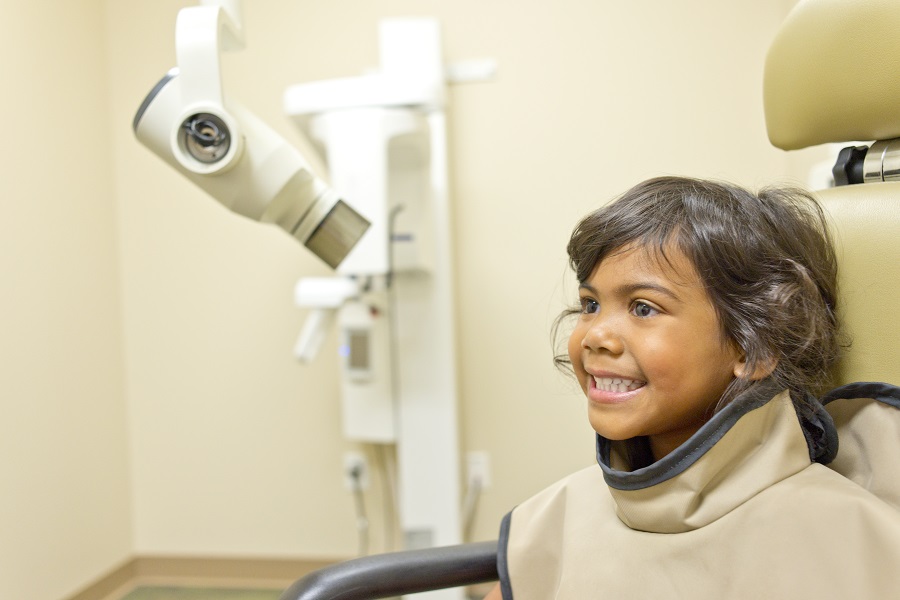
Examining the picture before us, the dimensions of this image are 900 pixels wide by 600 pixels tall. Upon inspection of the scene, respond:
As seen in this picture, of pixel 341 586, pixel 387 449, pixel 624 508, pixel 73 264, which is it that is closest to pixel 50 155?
pixel 73 264

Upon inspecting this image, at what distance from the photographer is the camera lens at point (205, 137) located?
→ 1.26m

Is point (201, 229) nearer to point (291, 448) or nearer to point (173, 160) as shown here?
point (291, 448)

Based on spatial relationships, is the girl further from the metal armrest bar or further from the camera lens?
the camera lens

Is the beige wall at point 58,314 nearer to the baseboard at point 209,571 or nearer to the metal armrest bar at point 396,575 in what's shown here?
the baseboard at point 209,571

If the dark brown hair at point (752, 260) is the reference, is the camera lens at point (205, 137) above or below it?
above

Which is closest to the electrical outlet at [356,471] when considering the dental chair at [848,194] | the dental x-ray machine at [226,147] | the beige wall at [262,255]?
the beige wall at [262,255]

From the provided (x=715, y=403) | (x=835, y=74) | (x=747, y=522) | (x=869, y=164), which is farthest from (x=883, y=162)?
(x=747, y=522)

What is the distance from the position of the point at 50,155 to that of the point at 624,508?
6.66 feet

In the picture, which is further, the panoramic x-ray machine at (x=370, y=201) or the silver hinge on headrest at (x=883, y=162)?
the panoramic x-ray machine at (x=370, y=201)

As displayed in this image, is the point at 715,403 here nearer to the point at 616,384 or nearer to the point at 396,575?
the point at 616,384

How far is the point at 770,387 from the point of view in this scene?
0.79 metres

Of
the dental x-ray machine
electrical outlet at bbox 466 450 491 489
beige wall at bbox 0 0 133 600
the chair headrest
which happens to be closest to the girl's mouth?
the chair headrest

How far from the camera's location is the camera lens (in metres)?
1.26

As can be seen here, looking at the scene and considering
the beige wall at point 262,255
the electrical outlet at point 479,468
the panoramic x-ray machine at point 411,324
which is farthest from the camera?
the electrical outlet at point 479,468
